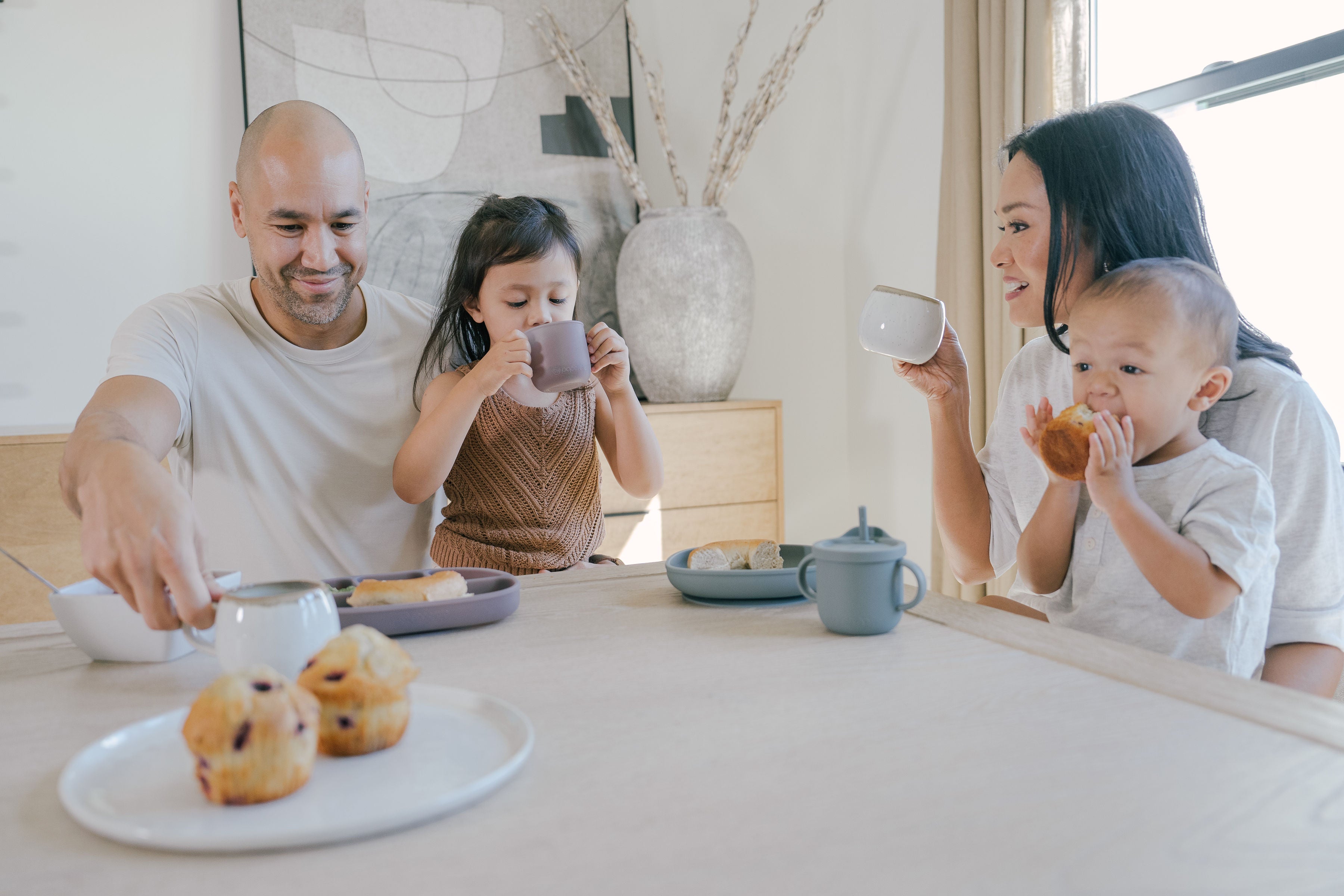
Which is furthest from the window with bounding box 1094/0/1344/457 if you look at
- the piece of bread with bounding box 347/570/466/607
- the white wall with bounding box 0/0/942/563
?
the piece of bread with bounding box 347/570/466/607

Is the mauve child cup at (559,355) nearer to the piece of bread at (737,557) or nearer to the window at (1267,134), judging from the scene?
the piece of bread at (737,557)

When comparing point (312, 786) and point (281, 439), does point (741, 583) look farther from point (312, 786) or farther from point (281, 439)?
point (281, 439)

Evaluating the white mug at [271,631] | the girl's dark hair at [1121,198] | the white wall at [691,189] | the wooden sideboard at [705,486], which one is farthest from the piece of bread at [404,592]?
the white wall at [691,189]

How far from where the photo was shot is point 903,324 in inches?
49.8

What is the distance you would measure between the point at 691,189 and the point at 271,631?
2824 millimetres

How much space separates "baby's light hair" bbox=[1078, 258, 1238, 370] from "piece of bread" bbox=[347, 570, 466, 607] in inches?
30.9

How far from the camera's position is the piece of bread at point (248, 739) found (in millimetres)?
559

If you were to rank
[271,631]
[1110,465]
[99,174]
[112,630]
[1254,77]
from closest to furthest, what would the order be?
1. [271,631]
2. [112,630]
3. [1110,465]
4. [1254,77]
5. [99,174]

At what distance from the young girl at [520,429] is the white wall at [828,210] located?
1.61 metres

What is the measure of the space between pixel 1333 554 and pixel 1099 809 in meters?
0.78

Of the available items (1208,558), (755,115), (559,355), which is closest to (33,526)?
(559,355)

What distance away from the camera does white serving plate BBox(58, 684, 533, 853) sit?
1.74ft

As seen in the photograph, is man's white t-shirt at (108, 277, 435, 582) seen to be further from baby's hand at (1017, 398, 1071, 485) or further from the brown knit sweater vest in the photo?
baby's hand at (1017, 398, 1071, 485)

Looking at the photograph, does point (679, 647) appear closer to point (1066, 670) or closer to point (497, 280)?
point (1066, 670)
